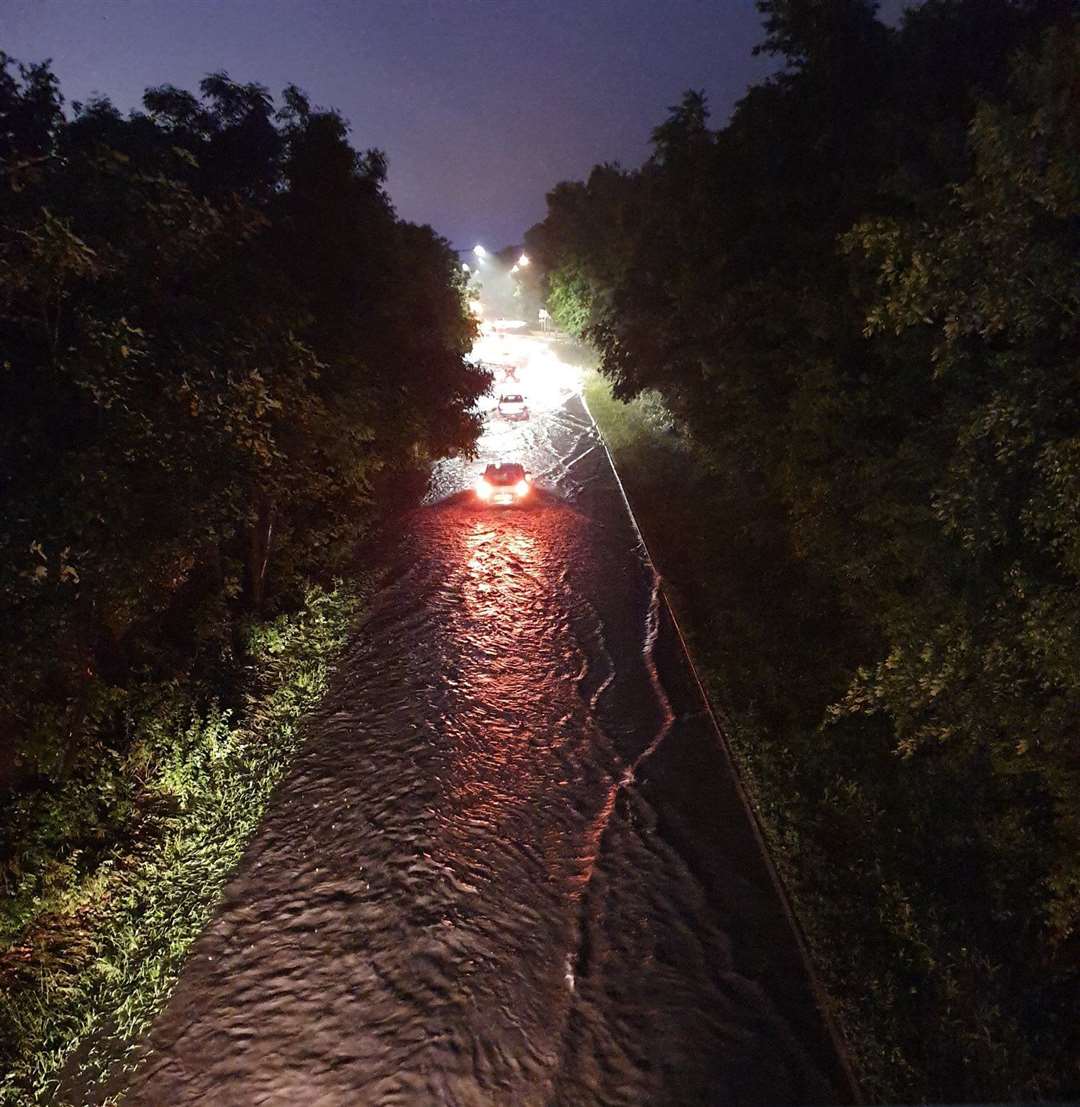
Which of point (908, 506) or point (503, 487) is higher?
point (503, 487)

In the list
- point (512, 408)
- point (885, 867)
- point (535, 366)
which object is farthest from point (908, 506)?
point (535, 366)

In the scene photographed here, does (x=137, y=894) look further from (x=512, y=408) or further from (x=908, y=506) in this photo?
(x=512, y=408)

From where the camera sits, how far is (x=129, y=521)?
20.2ft

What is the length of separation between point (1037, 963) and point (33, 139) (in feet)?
40.3

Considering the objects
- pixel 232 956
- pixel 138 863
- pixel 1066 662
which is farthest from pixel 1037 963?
pixel 138 863

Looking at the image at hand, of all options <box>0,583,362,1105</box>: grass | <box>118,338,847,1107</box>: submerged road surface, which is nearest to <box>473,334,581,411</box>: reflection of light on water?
<box>118,338,847,1107</box>: submerged road surface

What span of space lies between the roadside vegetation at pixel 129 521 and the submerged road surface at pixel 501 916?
0.72 m

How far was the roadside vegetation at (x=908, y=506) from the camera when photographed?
5.33 metres

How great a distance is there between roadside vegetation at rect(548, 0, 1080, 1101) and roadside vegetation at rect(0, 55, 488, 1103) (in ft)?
19.7

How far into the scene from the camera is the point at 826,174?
11625mm

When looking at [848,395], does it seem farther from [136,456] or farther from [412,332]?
[412,332]

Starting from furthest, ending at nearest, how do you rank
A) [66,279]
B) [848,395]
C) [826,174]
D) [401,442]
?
[401,442]
[826,174]
[848,395]
[66,279]

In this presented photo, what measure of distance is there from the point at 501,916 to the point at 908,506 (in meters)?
6.03

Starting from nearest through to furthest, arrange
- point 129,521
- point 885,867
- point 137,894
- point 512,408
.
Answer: point 129,521 → point 137,894 → point 885,867 → point 512,408
